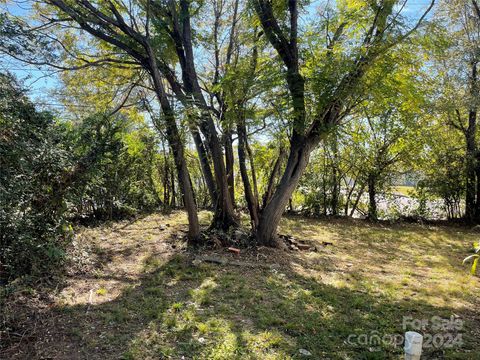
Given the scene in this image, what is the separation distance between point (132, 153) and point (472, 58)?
710cm

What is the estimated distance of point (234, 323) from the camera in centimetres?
270

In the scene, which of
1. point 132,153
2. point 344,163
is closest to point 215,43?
point 132,153

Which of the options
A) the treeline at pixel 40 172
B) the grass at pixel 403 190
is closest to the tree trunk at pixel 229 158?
the treeline at pixel 40 172

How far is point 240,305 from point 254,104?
2847 millimetres

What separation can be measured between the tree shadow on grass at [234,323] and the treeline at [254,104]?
111 centimetres

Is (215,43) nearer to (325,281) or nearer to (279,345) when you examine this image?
(325,281)

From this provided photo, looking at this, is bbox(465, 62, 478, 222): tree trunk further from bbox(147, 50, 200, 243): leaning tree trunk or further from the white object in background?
the white object in background

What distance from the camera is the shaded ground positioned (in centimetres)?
233

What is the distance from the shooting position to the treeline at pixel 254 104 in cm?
375

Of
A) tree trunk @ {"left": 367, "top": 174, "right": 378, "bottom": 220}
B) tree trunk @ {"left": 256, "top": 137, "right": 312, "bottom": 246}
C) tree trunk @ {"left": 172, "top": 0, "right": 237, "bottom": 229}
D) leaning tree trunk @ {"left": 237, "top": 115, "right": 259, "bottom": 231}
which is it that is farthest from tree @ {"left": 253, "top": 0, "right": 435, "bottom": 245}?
tree trunk @ {"left": 367, "top": 174, "right": 378, "bottom": 220}

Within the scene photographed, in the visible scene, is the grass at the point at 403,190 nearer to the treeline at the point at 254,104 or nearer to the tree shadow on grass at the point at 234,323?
the treeline at the point at 254,104

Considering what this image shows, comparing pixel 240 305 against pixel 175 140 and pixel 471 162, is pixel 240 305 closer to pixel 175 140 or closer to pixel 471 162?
pixel 175 140

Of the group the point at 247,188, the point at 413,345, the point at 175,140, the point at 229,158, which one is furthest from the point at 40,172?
the point at 413,345

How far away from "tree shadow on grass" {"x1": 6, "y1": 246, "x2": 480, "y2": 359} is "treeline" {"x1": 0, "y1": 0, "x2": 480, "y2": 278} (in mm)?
1112
